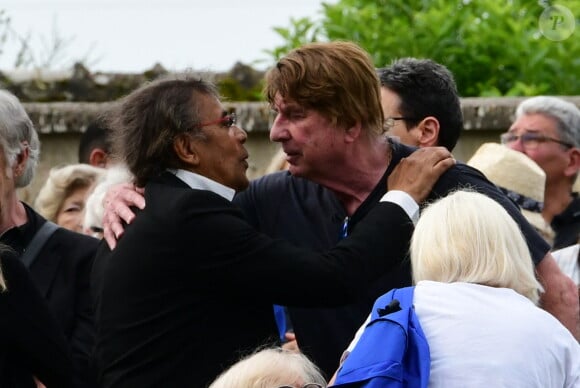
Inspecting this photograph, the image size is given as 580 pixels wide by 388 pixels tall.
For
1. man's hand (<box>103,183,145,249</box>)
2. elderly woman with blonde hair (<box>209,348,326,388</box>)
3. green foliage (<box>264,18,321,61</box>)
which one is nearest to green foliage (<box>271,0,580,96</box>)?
green foliage (<box>264,18,321,61</box>)

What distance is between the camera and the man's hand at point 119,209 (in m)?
5.15

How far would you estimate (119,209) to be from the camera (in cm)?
520

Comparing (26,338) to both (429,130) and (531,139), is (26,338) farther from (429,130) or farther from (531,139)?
(531,139)

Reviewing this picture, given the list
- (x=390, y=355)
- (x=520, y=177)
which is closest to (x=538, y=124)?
(x=520, y=177)

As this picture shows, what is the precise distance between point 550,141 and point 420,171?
Result: 2.82 m

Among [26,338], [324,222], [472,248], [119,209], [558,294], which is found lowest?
[26,338]

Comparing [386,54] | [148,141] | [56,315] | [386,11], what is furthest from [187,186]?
[386,11]

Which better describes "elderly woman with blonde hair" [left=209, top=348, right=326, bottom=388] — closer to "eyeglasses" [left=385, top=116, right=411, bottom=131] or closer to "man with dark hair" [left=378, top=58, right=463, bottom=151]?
"eyeglasses" [left=385, top=116, right=411, bottom=131]

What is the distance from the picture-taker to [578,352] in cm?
449

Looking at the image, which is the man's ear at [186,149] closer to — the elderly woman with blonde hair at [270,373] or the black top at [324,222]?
the black top at [324,222]

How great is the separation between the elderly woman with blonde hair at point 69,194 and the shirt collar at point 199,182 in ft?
9.11

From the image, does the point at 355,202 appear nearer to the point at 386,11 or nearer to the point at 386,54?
the point at 386,54

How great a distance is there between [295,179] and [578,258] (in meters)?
1.69

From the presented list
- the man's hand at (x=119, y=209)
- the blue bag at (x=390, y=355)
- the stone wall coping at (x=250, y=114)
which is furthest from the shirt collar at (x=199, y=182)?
the stone wall coping at (x=250, y=114)
